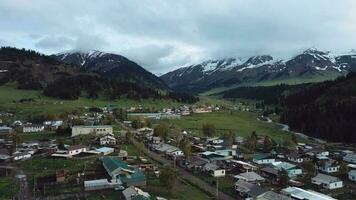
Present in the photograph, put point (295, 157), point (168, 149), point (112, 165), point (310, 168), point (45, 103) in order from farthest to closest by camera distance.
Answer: point (45, 103) < point (168, 149) < point (295, 157) < point (310, 168) < point (112, 165)

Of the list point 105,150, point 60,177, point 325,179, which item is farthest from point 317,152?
point 60,177

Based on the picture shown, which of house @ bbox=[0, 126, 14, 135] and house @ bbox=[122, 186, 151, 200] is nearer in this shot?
house @ bbox=[122, 186, 151, 200]

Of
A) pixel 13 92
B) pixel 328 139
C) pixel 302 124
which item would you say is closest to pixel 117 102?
pixel 13 92

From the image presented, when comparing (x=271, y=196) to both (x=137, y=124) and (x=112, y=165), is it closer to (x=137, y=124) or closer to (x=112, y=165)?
(x=112, y=165)

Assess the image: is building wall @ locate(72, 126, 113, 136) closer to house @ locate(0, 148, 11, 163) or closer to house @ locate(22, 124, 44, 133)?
house @ locate(22, 124, 44, 133)

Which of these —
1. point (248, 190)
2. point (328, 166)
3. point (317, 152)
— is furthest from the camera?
point (317, 152)

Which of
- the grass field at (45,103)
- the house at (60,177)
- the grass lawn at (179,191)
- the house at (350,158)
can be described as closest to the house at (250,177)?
the grass lawn at (179,191)

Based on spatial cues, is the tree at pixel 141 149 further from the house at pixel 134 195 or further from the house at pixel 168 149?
the house at pixel 134 195

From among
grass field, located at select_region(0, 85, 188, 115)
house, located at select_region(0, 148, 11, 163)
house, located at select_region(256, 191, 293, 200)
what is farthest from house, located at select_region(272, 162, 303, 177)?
grass field, located at select_region(0, 85, 188, 115)
